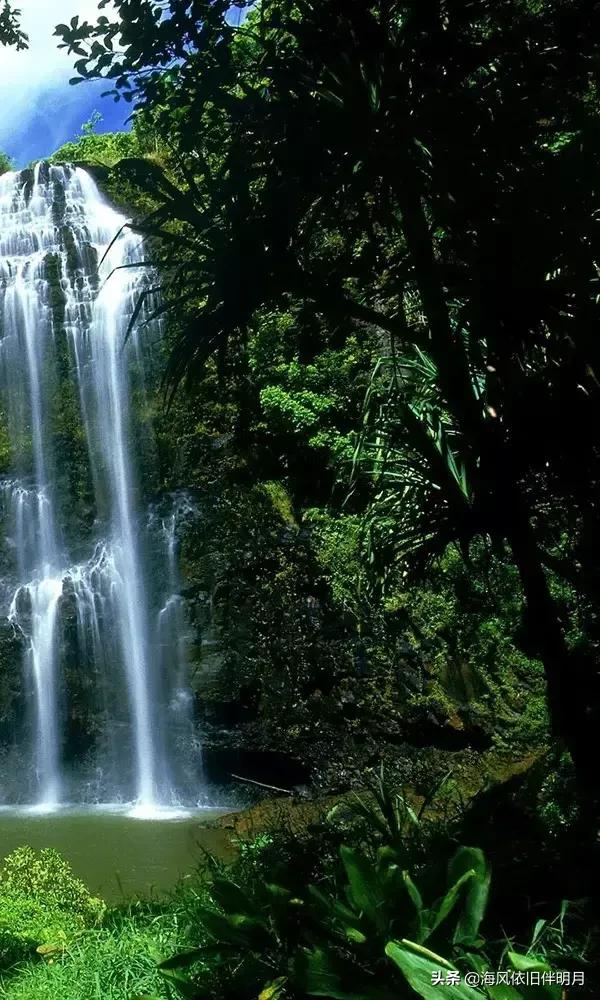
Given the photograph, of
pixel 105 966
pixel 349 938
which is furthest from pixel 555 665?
pixel 105 966

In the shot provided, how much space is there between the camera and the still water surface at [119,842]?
8.46 metres

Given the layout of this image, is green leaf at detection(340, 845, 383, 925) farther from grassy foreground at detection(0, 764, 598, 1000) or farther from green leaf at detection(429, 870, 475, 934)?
green leaf at detection(429, 870, 475, 934)

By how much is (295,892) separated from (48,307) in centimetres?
1395

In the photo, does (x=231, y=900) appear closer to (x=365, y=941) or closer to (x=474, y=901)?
(x=365, y=941)

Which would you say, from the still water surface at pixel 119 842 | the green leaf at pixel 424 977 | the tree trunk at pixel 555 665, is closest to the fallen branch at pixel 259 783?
the still water surface at pixel 119 842

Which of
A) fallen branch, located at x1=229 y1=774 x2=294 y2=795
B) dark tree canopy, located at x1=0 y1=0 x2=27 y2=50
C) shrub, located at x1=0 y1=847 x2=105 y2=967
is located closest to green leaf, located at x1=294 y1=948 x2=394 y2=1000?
shrub, located at x1=0 y1=847 x2=105 y2=967

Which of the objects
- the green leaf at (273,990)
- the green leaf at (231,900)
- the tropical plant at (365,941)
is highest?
the green leaf at (231,900)

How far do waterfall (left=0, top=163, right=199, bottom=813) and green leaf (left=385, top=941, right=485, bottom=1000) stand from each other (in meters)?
9.90

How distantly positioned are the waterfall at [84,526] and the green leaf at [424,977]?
390 inches

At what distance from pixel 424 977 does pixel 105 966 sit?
68.7 inches

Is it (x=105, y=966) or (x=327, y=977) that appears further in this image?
(x=105, y=966)

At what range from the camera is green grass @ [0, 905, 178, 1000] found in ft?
11.3

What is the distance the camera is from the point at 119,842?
390 inches

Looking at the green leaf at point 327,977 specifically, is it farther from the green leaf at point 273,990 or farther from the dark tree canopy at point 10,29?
the dark tree canopy at point 10,29
